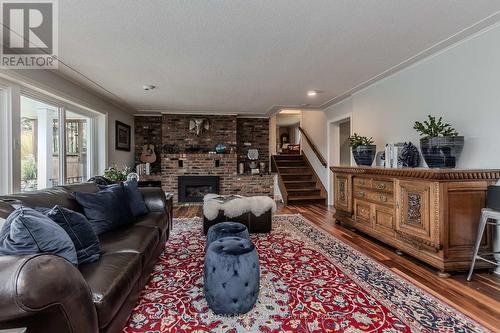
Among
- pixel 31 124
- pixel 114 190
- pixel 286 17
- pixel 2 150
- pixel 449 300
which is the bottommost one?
pixel 449 300

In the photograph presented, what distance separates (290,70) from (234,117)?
3.47 metres

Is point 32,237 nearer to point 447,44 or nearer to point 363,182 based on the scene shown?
point 363,182

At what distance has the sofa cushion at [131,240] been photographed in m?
1.91

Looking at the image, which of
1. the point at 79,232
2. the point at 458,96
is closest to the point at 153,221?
the point at 79,232

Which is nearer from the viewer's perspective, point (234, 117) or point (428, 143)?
point (428, 143)

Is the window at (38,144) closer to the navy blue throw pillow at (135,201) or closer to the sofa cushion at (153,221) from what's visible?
the navy blue throw pillow at (135,201)

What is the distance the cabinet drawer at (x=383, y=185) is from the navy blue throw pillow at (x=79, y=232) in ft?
10.1

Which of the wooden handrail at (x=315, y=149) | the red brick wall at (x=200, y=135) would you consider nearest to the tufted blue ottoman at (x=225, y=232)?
the wooden handrail at (x=315, y=149)

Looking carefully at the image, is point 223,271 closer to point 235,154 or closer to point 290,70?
point 290,70

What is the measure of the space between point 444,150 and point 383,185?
78 centimetres

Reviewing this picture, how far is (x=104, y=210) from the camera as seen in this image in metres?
2.36

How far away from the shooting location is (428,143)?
2.84 metres

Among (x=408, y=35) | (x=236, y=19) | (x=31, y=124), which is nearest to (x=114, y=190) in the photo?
(x=31, y=124)

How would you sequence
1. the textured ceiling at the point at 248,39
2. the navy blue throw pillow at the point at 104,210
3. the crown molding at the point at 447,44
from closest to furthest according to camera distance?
the textured ceiling at the point at 248,39, the navy blue throw pillow at the point at 104,210, the crown molding at the point at 447,44
